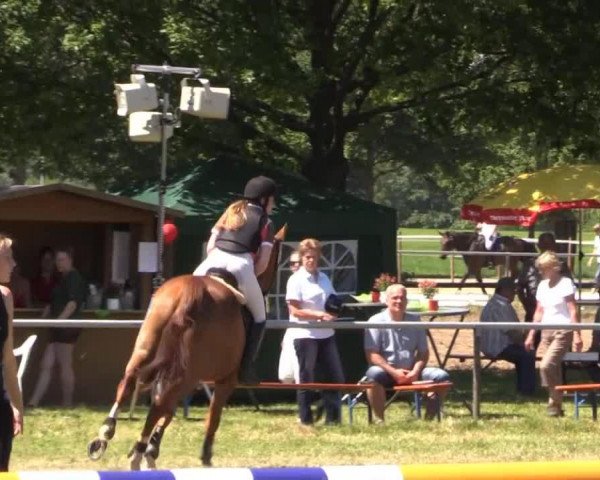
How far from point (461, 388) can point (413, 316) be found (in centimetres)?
120

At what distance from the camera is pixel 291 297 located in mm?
13211

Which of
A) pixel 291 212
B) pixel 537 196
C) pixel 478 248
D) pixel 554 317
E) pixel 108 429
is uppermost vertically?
pixel 537 196

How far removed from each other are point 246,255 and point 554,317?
5.07m

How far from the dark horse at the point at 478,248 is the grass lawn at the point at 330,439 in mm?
13970

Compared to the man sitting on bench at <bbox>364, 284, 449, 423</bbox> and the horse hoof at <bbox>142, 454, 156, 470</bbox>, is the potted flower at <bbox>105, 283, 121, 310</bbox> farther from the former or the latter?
the horse hoof at <bbox>142, 454, 156, 470</bbox>

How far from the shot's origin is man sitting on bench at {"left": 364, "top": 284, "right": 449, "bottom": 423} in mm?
12859

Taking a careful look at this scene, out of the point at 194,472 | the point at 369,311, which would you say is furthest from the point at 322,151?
the point at 194,472

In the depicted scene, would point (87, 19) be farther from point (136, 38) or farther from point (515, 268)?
point (515, 268)

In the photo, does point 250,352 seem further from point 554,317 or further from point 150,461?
point 554,317

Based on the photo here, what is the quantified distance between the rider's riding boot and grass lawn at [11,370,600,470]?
717mm

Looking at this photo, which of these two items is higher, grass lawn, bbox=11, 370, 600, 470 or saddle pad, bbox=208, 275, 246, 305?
saddle pad, bbox=208, 275, 246, 305

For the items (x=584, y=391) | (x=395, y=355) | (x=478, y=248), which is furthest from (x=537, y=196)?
(x=478, y=248)

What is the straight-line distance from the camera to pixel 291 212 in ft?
54.1

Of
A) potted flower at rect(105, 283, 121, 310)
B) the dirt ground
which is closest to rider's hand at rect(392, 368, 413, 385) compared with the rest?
potted flower at rect(105, 283, 121, 310)
